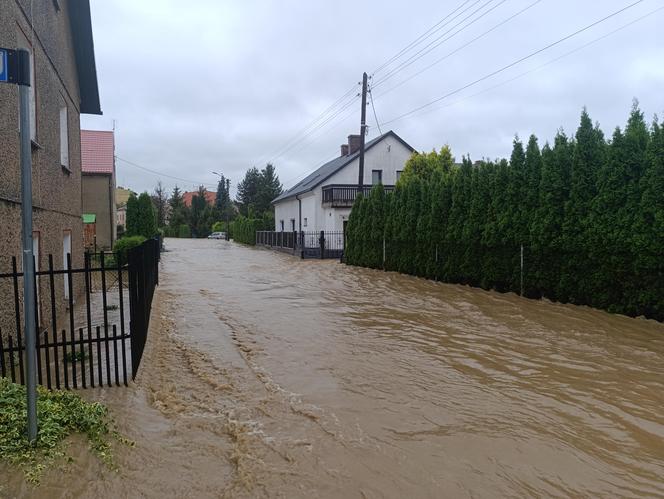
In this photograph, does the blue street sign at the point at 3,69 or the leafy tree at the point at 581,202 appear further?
the leafy tree at the point at 581,202

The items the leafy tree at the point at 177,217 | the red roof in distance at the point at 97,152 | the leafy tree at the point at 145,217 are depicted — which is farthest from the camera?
the leafy tree at the point at 177,217

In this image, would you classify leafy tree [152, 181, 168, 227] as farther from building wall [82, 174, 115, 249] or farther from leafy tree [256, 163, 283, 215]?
building wall [82, 174, 115, 249]

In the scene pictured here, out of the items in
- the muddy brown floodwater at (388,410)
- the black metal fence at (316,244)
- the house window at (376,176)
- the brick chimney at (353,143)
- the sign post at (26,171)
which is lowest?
the muddy brown floodwater at (388,410)

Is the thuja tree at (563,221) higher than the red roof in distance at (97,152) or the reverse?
the reverse

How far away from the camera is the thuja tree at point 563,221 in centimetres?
913

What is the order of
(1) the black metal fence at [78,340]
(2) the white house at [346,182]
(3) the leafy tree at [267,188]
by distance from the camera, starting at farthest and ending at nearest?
(3) the leafy tree at [267,188] → (2) the white house at [346,182] → (1) the black metal fence at [78,340]

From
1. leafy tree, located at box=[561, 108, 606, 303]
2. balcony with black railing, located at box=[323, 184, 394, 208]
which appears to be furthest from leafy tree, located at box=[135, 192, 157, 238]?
leafy tree, located at box=[561, 108, 606, 303]

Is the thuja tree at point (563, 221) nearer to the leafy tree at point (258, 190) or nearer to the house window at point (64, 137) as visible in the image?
the house window at point (64, 137)

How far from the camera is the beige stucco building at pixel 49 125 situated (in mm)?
5812

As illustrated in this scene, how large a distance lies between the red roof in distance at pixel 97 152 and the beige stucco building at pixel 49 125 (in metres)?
13.5

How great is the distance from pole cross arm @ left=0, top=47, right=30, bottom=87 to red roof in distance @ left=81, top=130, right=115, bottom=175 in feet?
82.0

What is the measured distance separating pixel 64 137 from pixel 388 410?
9.13m

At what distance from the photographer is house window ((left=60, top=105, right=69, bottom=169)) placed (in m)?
10.3

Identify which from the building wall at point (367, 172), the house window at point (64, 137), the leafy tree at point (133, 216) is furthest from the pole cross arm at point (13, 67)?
the building wall at point (367, 172)
